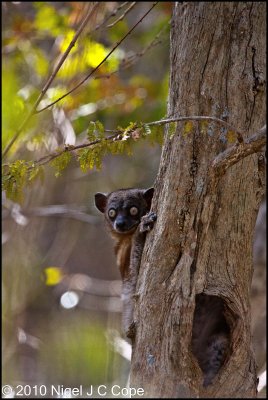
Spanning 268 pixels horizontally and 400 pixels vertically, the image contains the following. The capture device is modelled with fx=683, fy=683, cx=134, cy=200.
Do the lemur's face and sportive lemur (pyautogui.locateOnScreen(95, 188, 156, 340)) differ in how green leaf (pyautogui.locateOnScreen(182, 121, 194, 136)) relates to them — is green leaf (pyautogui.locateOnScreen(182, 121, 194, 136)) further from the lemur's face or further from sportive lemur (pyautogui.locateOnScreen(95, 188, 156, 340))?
the lemur's face

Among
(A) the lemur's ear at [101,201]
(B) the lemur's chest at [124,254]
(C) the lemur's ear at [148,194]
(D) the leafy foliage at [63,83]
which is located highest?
(D) the leafy foliage at [63,83]

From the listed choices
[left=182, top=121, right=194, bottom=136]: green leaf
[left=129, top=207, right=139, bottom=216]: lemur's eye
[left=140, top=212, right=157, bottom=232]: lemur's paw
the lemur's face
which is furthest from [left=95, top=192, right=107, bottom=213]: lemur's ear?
[left=182, top=121, right=194, bottom=136]: green leaf

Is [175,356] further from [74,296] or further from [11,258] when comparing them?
[74,296]

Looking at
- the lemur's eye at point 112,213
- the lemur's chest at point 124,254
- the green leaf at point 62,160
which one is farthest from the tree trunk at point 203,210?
the lemur's eye at point 112,213

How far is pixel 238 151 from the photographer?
163 inches

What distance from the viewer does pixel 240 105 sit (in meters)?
4.78

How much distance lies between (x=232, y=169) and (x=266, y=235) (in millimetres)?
4519

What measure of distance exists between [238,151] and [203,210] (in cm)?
58

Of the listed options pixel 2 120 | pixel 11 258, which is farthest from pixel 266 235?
pixel 2 120

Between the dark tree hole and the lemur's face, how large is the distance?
1287 mm

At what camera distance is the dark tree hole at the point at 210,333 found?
5.23m

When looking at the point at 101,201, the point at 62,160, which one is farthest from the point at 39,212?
the point at 62,160

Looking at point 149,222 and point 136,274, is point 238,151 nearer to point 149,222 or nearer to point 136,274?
point 149,222

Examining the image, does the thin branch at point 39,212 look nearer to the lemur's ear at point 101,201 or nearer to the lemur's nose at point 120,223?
the lemur's ear at point 101,201
